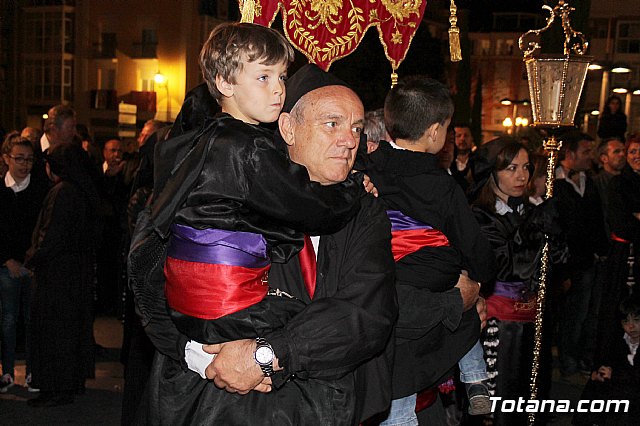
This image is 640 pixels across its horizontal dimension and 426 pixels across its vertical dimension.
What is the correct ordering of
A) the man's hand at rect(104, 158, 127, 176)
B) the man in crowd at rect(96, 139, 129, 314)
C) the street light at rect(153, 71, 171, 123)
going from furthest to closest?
the street light at rect(153, 71, 171, 123), the man's hand at rect(104, 158, 127, 176), the man in crowd at rect(96, 139, 129, 314)

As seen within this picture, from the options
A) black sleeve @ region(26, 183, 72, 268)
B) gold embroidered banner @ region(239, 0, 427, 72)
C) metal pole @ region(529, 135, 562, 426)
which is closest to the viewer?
gold embroidered banner @ region(239, 0, 427, 72)

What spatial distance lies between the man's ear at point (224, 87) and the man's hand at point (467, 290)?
65.0 inches

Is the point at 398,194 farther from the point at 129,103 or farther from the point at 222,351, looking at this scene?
the point at 129,103

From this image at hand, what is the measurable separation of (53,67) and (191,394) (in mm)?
43195

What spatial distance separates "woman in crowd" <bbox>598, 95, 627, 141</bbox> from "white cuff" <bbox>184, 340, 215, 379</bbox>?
12.9m

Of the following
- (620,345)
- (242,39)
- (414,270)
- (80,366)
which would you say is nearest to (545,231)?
(620,345)

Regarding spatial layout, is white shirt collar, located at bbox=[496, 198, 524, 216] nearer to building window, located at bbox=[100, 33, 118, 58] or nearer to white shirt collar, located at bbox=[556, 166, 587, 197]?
white shirt collar, located at bbox=[556, 166, 587, 197]

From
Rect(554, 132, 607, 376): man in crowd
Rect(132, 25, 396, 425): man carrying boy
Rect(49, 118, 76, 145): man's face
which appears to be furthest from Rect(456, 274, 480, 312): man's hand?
Rect(49, 118, 76, 145): man's face

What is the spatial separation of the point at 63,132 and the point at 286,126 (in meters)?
4.78

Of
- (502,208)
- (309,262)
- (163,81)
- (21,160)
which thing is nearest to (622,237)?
(502,208)

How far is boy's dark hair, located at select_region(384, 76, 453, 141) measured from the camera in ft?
13.6

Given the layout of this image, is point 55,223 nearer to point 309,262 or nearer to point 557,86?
point 557,86

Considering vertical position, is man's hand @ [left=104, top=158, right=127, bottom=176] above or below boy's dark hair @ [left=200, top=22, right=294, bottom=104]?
below

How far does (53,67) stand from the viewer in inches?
1715
